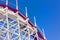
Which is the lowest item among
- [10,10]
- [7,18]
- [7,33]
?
[7,33]

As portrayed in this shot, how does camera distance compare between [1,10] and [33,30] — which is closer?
[1,10]

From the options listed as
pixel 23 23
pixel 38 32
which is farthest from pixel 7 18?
pixel 38 32

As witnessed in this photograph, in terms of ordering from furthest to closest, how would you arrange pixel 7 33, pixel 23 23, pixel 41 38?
pixel 41 38 → pixel 23 23 → pixel 7 33

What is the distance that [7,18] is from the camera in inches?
586

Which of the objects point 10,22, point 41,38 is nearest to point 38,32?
point 41,38

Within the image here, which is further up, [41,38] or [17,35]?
[41,38]

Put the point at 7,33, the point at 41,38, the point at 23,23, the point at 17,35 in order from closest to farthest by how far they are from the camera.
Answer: the point at 7,33
the point at 17,35
the point at 23,23
the point at 41,38

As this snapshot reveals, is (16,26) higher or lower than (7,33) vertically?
higher

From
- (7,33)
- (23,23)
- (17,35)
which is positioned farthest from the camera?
(23,23)

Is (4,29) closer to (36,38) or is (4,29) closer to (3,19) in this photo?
(3,19)

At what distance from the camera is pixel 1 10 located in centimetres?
1517

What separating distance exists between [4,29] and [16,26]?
129 cm

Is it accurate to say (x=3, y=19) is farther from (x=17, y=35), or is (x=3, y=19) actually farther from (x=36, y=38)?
(x=36, y=38)

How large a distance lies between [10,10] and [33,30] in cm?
262
